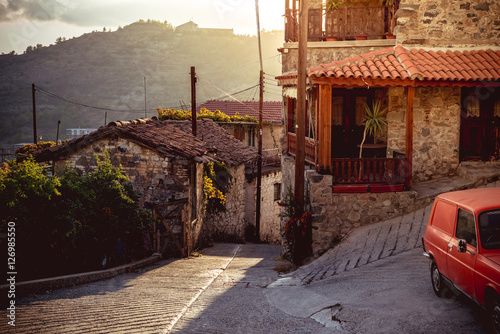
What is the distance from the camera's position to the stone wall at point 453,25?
45.6ft

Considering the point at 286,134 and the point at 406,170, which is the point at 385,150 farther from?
the point at 286,134

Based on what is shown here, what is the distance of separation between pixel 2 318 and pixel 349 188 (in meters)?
8.22

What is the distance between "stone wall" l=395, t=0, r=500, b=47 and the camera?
547 inches

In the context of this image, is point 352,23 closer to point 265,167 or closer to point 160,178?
point 160,178

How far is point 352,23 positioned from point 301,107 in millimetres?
4475

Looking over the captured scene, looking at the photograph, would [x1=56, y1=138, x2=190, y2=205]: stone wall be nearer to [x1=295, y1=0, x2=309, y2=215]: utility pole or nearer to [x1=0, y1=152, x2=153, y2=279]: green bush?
[x1=0, y1=152, x2=153, y2=279]: green bush

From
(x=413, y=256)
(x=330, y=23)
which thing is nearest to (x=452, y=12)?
(x=330, y=23)

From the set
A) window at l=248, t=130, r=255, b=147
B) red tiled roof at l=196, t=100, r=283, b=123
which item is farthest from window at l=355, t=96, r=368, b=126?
red tiled roof at l=196, t=100, r=283, b=123

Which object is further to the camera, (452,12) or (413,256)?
(452,12)

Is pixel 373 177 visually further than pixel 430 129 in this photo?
No

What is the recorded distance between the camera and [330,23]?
14500 mm

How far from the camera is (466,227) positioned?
642 centimetres

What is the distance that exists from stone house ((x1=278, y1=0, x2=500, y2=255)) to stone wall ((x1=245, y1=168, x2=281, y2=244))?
1010 centimetres

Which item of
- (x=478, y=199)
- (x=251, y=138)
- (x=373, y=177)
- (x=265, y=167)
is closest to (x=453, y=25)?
(x=373, y=177)
